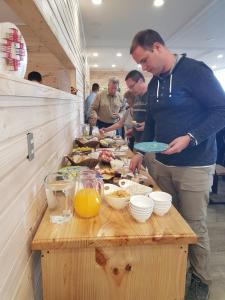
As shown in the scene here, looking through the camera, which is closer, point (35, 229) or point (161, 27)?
point (35, 229)

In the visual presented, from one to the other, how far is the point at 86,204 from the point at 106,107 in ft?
11.4

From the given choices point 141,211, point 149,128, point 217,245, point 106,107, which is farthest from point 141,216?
point 106,107

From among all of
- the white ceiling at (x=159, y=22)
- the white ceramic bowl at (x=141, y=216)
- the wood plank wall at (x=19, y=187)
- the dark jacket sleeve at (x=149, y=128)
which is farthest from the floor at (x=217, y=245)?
the white ceiling at (x=159, y=22)

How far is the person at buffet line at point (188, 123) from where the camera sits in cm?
138

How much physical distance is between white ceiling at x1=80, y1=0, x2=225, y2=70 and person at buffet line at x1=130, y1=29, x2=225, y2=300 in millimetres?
3239

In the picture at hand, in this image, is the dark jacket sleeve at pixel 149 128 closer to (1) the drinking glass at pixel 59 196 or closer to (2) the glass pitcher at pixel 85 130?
(1) the drinking glass at pixel 59 196

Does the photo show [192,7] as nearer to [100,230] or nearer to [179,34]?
[179,34]

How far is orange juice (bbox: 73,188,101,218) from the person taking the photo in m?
1.07

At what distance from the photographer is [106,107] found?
14.4 ft

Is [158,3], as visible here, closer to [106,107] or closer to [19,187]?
[106,107]

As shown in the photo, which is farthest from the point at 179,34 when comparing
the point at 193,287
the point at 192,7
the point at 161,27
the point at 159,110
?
the point at 193,287

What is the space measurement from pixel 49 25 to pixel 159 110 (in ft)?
2.67

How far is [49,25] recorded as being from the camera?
1.43 meters

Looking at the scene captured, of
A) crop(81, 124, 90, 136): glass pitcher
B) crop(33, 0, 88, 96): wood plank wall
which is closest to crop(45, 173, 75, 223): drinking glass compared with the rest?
crop(33, 0, 88, 96): wood plank wall
